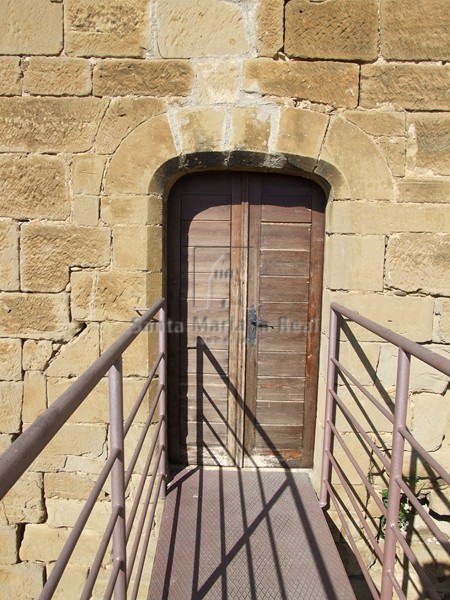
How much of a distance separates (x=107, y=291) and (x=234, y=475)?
1508mm

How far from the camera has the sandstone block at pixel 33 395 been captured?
2604 millimetres

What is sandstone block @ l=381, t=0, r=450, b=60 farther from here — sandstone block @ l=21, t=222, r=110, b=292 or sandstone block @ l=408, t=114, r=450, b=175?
sandstone block @ l=21, t=222, r=110, b=292

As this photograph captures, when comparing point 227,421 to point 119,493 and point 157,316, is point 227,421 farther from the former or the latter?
point 119,493

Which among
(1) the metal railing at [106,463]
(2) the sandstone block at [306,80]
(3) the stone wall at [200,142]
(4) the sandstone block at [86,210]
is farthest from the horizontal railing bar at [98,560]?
(2) the sandstone block at [306,80]

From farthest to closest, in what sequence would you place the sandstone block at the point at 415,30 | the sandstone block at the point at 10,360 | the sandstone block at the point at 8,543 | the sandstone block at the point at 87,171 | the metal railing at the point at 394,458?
the sandstone block at the point at 8,543 → the sandstone block at the point at 10,360 → the sandstone block at the point at 87,171 → the sandstone block at the point at 415,30 → the metal railing at the point at 394,458

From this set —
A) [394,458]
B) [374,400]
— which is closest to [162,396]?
[374,400]

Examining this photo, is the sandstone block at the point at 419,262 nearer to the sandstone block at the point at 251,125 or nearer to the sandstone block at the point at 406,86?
the sandstone block at the point at 406,86

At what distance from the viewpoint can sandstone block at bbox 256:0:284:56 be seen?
7.78ft

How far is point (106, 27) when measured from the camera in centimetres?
240

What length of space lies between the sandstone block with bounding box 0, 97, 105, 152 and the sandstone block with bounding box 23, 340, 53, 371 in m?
1.16

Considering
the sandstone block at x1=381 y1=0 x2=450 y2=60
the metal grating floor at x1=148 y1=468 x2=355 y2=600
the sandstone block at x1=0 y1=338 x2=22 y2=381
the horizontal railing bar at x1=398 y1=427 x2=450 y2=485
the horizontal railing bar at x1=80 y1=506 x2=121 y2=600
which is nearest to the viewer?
the horizontal railing bar at x1=80 y1=506 x2=121 y2=600

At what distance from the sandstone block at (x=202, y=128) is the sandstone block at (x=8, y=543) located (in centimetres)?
266

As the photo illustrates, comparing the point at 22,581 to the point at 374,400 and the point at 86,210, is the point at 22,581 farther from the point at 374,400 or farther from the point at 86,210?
the point at 374,400

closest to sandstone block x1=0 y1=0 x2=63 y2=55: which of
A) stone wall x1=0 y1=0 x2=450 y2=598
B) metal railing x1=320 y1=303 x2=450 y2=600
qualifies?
stone wall x1=0 y1=0 x2=450 y2=598
